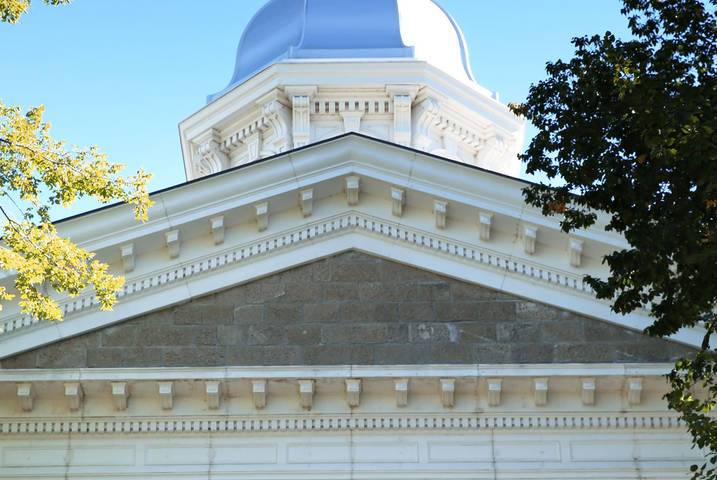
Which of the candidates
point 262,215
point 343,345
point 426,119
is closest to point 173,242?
point 262,215

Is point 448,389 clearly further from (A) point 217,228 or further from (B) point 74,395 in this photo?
(B) point 74,395

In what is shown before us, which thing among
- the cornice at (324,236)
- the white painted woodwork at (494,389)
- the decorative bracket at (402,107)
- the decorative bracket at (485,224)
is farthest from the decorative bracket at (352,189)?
the decorative bracket at (402,107)

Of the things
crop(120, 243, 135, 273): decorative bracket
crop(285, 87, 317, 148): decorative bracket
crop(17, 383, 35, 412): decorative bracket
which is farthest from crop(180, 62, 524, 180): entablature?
crop(17, 383, 35, 412): decorative bracket

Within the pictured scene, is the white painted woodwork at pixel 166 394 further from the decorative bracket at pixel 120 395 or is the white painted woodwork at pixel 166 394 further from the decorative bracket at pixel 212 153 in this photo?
the decorative bracket at pixel 212 153

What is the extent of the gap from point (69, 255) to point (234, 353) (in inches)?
125

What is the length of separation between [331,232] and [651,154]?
18.2ft

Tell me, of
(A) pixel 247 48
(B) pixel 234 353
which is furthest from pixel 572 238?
(A) pixel 247 48

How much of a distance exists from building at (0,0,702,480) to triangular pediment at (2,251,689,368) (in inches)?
0.8

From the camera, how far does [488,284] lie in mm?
16750

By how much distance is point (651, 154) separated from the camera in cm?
1221

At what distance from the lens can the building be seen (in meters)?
16.1

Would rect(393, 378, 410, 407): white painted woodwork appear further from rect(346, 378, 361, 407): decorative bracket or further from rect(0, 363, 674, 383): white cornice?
rect(346, 378, 361, 407): decorative bracket

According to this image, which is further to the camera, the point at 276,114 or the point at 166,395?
the point at 276,114

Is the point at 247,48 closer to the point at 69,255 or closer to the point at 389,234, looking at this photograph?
the point at 389,234
